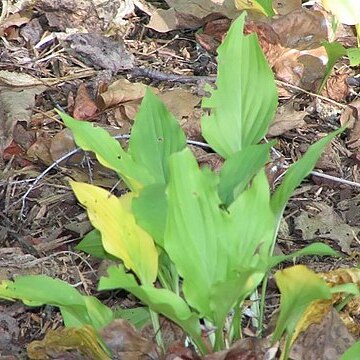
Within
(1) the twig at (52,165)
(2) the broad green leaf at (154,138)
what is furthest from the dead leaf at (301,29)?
(2) the broad green leaf at (154,138)

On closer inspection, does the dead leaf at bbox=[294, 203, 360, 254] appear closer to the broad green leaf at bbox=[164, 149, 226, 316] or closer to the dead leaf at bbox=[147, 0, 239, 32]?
the broad green leaf at bbox=[164, 149, 226, 316]

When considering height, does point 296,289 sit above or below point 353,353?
above

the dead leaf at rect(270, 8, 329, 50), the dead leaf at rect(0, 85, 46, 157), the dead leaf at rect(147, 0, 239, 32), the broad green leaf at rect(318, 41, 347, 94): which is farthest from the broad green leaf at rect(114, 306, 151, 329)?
the dead leaf at rect(147, 0, 239, 32)

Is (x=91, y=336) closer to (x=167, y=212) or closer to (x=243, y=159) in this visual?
(x=167, y=212)

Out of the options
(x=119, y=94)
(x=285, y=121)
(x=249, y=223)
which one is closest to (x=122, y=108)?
(x=119, y=94)

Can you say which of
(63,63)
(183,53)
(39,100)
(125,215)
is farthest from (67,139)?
(125,215)

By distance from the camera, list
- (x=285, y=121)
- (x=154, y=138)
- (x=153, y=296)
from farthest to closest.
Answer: (x=285, y=121)
(x=154, y=138)
(x=153, y=296)

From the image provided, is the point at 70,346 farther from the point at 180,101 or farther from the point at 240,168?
the point at 180,101

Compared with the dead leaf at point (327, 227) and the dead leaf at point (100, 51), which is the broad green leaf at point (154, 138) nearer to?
the dead leaf at point (327, 227)
